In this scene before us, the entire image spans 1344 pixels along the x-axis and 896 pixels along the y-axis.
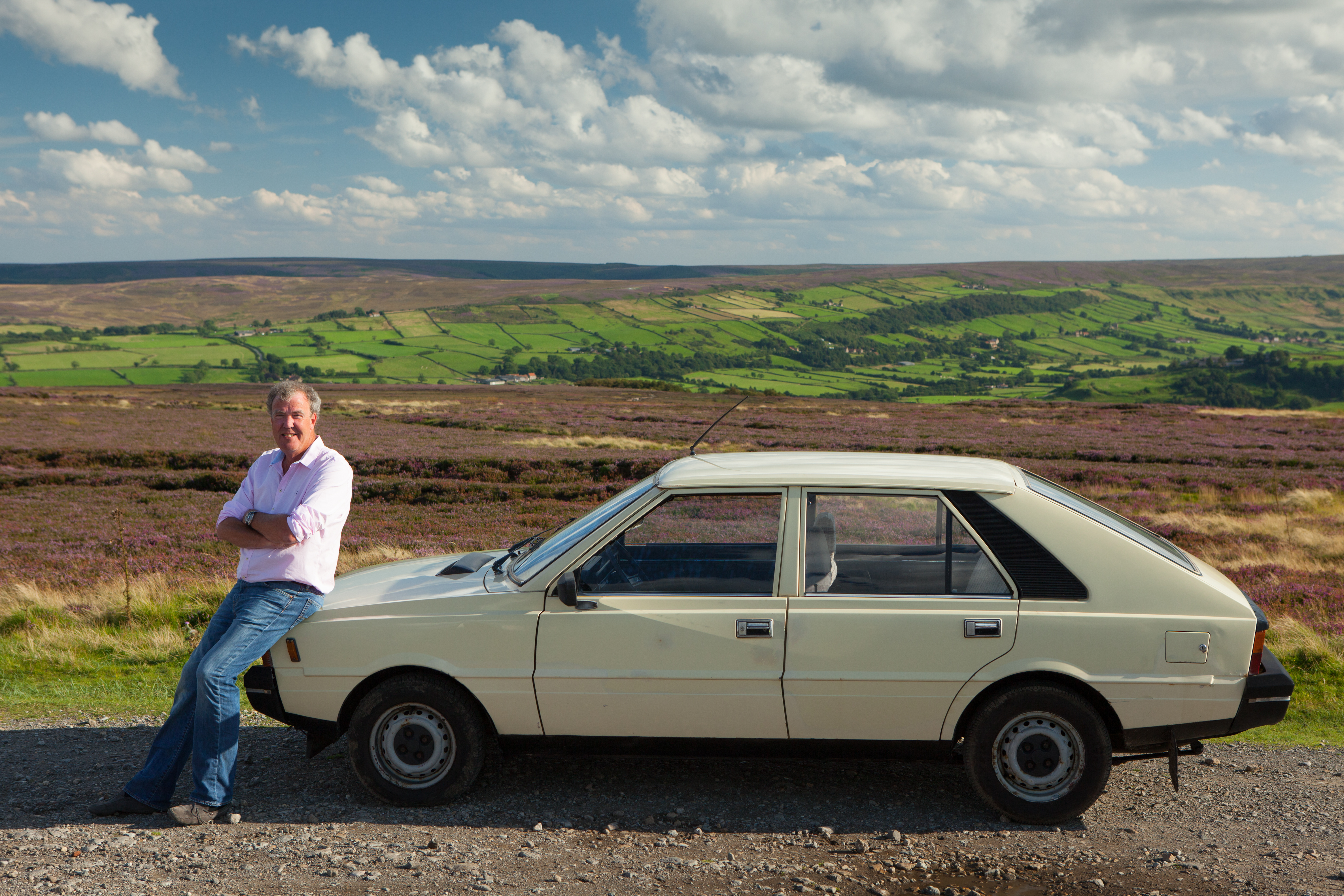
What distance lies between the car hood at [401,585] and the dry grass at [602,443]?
86.4ft

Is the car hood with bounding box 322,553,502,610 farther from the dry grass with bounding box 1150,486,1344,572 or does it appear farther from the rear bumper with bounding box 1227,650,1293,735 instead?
the dry grass with bounding box 1150,486,1344,572

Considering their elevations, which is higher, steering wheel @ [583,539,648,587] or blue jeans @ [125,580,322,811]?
steering wheel @ [583,539,648,587]

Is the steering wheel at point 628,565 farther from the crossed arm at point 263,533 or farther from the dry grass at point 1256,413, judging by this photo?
the dry grass at point 1256,413

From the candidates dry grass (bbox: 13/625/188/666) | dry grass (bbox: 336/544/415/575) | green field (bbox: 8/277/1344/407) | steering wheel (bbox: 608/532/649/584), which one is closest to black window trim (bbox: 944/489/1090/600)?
steering wheel (bbox: 608/532/649/584)

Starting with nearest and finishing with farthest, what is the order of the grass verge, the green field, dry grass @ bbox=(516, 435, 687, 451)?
the grass verge, dry grass @ bbox=(516, 435, 687, 451), the green field

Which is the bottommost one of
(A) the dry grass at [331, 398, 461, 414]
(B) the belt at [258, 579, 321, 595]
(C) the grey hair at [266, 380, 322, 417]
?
(A) the dry grass at [331, 398, 461, 414]

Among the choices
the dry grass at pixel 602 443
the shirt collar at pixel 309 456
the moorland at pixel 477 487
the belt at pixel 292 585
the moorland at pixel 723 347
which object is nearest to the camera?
the belt at pixel 292 585

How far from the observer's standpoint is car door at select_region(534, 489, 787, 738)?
14.9 feet

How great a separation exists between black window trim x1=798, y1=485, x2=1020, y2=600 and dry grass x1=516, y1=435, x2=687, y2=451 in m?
27.2

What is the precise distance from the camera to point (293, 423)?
4855mm

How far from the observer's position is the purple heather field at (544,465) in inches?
537

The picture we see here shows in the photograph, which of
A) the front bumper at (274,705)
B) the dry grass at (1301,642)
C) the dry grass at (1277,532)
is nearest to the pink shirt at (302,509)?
the front bumper at (274,705)

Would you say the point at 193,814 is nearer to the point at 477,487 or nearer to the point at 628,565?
the point at 628,565

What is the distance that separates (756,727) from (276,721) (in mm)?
3467
